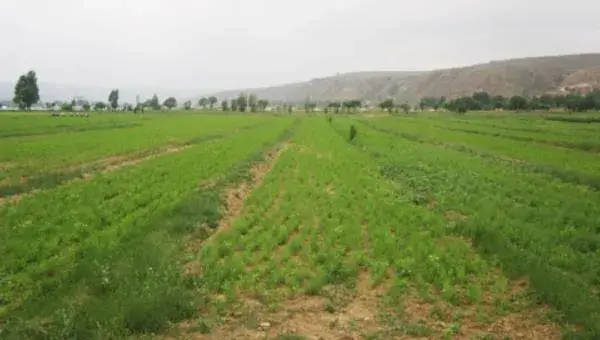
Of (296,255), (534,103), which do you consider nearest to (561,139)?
(296,255)

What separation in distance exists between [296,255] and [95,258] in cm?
463

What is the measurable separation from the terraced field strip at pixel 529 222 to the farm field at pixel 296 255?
64mm

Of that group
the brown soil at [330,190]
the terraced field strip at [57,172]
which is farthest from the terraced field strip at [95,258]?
the brown soil at [330,190]

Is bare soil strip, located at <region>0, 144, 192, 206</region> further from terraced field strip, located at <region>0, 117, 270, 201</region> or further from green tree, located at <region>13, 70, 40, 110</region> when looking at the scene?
green tree, located at <region>13, 70, 40, 110</region>

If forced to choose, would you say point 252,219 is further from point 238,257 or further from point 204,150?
point 204,150

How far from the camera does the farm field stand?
8492 millimetres

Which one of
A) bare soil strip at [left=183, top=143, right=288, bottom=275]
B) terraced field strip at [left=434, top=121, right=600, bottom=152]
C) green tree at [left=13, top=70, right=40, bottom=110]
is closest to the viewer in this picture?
bare soil strip at [left=183, top=143, right=288, bottom=275]

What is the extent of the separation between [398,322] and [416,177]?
16.8m

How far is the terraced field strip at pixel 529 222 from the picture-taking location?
9820 mm

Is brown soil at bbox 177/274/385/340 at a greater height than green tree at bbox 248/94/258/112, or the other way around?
green tree at bbox 248/94/258/112

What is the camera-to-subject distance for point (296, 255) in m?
12.5

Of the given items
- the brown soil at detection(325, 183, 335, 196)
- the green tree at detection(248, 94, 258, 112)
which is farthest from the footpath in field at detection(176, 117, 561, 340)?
the green tree at detection(248, 94, 258, 112)

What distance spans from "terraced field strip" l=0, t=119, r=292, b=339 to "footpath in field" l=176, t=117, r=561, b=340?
74 centimetres

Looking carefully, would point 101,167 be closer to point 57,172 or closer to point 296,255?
point 57,172
